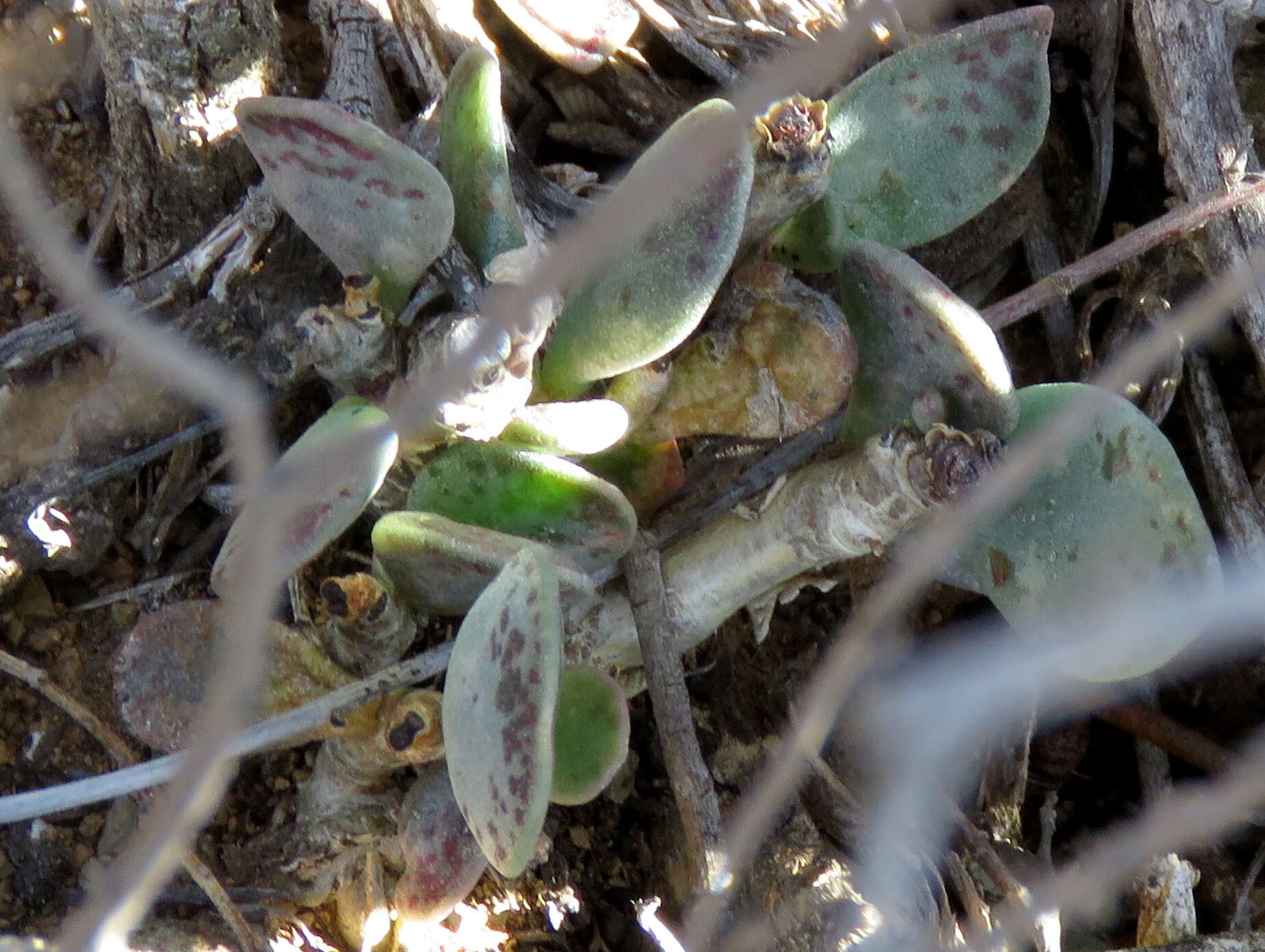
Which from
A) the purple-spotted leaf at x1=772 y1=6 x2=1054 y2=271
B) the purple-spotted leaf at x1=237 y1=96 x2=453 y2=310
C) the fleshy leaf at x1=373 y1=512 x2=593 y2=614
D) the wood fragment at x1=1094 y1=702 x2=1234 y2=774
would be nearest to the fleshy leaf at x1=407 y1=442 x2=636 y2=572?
the fleshy leaf at x1=373 y1=512 x2=593 y2=614

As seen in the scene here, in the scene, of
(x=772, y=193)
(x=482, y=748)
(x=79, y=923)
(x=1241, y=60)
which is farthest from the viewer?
(x=1241, y=60)

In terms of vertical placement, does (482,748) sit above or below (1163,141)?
below

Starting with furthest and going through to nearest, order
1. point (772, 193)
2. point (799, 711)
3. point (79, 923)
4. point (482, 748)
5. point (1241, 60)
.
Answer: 1. point (1241, 60)
2. point (799, 711)
3. point (772, 193)
4. point (482, 748)
5. point (79, 923)

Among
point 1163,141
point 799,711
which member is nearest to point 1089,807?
point 799,711

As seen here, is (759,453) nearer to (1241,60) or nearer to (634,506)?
(634,506)

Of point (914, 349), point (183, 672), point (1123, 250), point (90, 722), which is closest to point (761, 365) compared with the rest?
point (914, 349)

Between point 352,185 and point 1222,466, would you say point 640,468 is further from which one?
point 1222,466
